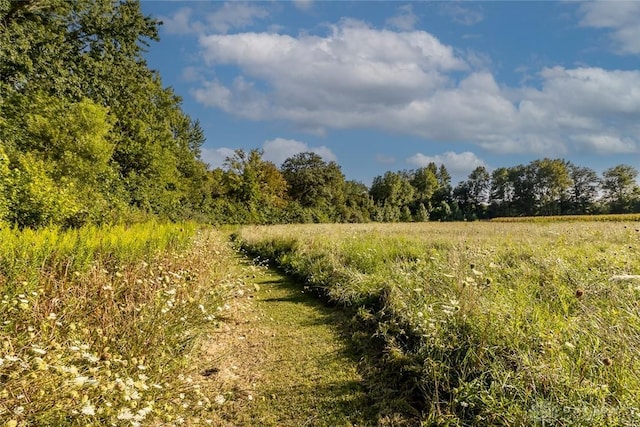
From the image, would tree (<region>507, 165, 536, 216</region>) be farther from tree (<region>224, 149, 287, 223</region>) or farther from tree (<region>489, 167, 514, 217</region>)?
tree (<region>224, 149, 287, 223</region>)

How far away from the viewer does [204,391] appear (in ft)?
10.7

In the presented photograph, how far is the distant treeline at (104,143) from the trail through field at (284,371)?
21.6 ft

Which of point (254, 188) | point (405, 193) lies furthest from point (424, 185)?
point (254, 188)

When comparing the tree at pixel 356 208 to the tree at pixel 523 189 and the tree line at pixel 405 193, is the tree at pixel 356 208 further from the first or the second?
the tree at pixel 523 189

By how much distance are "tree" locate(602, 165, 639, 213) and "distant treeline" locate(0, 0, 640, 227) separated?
40.5 meters

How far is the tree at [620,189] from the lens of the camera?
5275cm

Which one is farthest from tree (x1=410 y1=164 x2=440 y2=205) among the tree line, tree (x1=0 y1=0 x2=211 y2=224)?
tree (x1=0 y1=0 x2=211 y2=224)

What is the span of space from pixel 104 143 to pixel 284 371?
17649mm

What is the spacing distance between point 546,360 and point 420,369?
1.10 metres

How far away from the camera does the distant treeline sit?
1116 cm

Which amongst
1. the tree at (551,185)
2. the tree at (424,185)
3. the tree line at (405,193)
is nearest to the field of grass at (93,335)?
the tree line at (405,193)

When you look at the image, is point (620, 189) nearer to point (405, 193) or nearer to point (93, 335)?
point (405, 193)

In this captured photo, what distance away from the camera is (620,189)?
56.9 metres

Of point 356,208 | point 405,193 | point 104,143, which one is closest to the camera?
point 104,143
